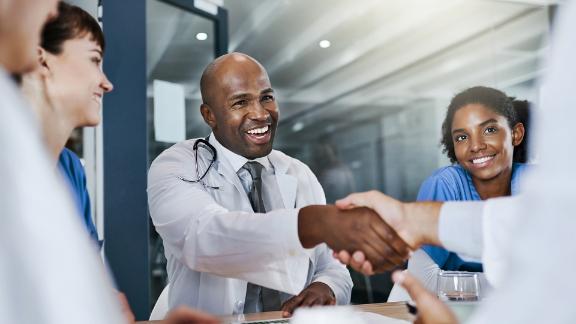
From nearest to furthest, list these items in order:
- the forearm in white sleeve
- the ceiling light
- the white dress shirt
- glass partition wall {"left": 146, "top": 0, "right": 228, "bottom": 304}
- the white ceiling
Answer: the white dress shirt, the forearm in white sleeve, glass partition wall {"left": 146, "top": 0, "right": 228, "bottom": 304}, the white ceiling, the ceiling light

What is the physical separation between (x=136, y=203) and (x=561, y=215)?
2.20 meters

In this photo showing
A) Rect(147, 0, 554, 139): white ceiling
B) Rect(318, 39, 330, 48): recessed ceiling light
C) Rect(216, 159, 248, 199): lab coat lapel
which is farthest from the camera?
Rect(318, 39, 330, 48): recessed ceiling light

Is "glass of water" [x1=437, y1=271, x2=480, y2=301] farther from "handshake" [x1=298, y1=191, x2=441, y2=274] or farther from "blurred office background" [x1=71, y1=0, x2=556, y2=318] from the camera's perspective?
"blurred office background" [x1=71, y1=0, x2=556, y2=318]

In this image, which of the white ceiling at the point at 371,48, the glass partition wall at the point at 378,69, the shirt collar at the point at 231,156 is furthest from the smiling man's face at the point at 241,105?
the glass partition wall at the point at 378,69

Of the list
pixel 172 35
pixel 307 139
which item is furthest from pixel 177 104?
pixel 307 139

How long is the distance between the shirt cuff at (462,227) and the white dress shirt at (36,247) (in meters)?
0.82

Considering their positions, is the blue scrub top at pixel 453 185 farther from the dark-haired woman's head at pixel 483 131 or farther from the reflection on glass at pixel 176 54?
the reflection on glass at pixel 176 54

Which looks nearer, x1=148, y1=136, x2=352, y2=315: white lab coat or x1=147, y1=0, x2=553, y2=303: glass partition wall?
x1=148, y1=136, x2=352, y2=315: white lab coat

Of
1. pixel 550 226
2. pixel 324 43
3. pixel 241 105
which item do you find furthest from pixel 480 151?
pixel 324 43

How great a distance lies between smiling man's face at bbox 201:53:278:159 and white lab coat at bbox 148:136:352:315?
0.08m

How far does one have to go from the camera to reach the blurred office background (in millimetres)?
3693

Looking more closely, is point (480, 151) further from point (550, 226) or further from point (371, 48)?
point (371, 48)

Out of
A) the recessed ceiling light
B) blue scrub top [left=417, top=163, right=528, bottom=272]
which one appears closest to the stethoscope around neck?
blue scrub top [left=417, top=163, right=528, bottom=272]

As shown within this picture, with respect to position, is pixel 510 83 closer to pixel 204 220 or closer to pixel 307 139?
pixel 307 139
